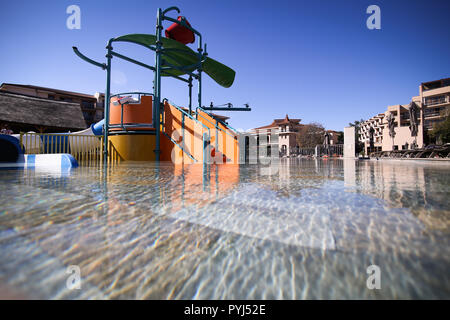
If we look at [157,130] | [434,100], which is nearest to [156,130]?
[157,130]

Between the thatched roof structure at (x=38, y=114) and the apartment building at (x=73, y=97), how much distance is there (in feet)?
36.7

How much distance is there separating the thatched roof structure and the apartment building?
1119 cm

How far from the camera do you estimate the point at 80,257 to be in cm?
61

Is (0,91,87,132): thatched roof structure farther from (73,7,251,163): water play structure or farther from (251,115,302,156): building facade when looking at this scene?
(251,115,302,156): building facade

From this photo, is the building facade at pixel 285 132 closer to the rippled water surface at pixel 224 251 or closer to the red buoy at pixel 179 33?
the red buoy at pixel 179 33

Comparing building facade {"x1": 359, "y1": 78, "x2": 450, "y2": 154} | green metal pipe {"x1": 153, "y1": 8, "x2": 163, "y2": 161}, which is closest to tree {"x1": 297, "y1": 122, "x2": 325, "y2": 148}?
building facade {"x1": 359, "y1": 78, "x2": 450, "y2": 154}

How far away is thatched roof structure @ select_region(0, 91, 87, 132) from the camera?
17.9m

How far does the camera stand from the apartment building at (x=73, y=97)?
98.0 ft

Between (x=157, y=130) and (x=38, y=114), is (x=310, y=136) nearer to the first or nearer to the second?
(x=157, y=130)

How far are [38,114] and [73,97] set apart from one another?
17311 millimetres

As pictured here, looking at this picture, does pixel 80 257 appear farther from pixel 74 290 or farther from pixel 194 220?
pixel 194 220

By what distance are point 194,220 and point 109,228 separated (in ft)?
1.07
